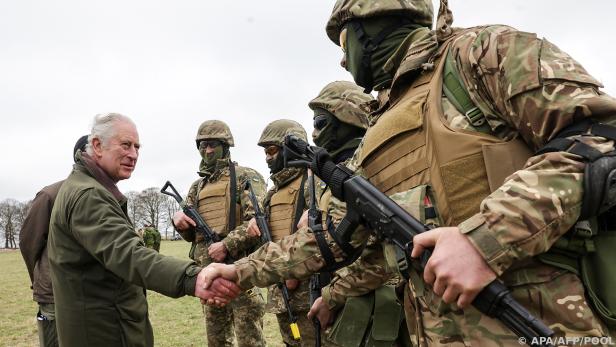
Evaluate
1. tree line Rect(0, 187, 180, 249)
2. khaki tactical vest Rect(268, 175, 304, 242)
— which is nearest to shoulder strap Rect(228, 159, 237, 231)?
khaki tactical vest Rect(268, 175, 304, 242)

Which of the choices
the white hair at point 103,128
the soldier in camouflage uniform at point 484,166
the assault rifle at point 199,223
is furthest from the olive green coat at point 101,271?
the assault rifle at point 199,223

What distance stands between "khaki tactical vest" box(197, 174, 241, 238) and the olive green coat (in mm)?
3498

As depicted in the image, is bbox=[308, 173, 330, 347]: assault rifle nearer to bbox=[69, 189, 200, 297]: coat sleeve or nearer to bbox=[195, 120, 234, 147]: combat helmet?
bbox=[69, 189, 200, 297]: coat sleeve

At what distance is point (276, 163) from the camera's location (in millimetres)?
6277

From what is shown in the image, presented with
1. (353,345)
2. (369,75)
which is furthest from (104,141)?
(353,345)

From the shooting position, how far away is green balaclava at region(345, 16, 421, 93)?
260 cm

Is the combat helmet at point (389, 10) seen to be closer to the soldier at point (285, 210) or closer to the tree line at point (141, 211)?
the soldier at point (285, 210)

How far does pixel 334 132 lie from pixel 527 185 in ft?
10.8

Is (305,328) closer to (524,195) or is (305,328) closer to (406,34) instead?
(406,34)

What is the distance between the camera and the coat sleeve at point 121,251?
318 centimetres

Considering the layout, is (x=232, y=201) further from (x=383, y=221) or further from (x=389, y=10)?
(x=383, y=221)

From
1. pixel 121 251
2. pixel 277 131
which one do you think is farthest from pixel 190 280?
pixel 277 131

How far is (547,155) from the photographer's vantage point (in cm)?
156

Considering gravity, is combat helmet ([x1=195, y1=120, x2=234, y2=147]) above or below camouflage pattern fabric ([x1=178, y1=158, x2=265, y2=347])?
above
